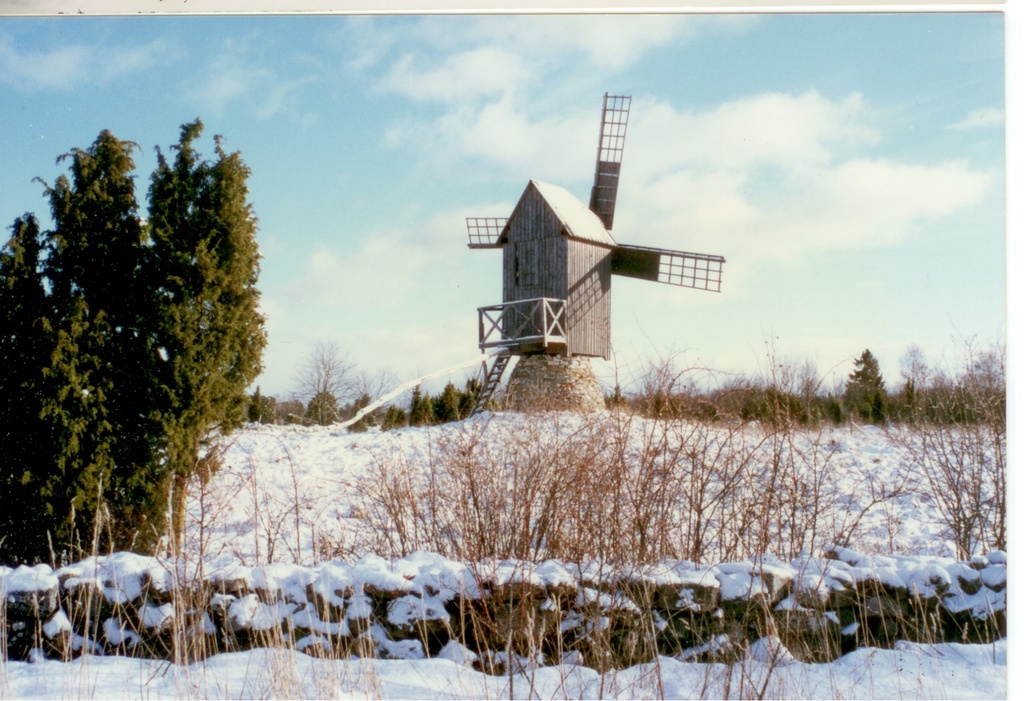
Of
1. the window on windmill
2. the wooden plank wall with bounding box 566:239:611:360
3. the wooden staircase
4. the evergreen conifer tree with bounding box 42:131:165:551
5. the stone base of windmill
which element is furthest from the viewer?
the window on windmill

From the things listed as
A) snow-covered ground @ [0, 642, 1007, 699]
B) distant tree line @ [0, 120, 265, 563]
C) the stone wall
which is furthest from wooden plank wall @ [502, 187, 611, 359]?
snow-covered ground @ [0, 642, 1007, 699]

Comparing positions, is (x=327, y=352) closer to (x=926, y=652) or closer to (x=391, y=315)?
(x=391, y=315)

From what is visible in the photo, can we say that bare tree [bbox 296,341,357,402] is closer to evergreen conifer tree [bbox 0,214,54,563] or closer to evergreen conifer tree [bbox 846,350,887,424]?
evergreen conifer tree [bbox 0,214,54,563]

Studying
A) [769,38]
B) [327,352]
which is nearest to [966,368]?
[769,38]

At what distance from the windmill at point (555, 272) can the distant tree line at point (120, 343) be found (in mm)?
4319

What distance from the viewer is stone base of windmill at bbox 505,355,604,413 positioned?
217 inches

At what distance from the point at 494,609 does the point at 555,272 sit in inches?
305

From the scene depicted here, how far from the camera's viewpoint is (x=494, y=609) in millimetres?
3029

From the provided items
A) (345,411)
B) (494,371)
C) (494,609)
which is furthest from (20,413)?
(494,371)

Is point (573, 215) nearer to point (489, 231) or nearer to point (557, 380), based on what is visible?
point (489, 231)

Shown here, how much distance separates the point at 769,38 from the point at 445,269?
2.72 meters

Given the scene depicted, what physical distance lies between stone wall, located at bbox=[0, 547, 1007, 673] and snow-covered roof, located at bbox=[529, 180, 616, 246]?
25.7 feet

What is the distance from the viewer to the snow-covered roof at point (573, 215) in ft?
34.3

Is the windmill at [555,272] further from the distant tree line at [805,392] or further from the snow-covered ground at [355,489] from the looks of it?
the distant tree line at [805,392]
